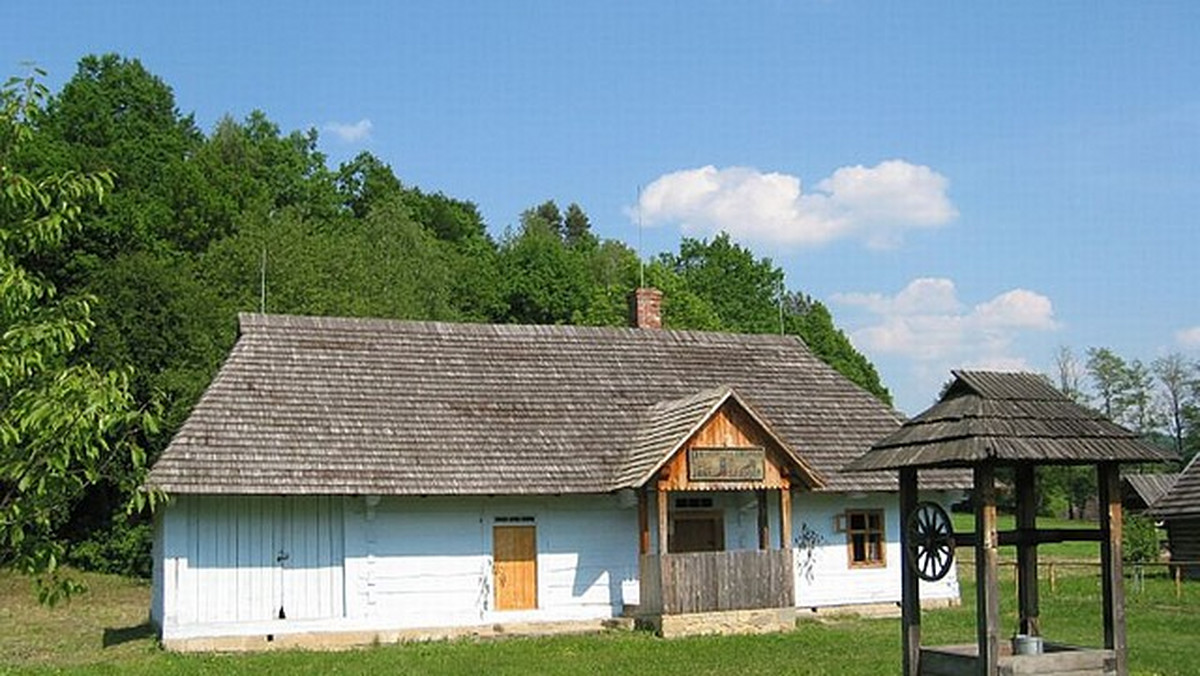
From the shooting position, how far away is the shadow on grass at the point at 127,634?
21.8 m

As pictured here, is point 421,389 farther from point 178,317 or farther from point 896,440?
point 178,317

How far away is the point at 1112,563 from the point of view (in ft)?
40.1

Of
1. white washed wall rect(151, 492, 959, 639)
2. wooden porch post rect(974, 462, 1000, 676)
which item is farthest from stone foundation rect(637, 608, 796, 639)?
wooden porch post rect(974, 462, 1000, 676)

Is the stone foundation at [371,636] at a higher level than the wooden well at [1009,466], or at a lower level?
lower

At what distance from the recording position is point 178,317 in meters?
37.7

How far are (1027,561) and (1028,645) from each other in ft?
2.87

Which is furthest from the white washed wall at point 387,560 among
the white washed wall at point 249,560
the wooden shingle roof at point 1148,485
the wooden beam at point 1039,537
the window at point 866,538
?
the wooden shingle roof at point 1148,485

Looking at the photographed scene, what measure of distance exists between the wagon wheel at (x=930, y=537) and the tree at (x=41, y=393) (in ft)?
23.5

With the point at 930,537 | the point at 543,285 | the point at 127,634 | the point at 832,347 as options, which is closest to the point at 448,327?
the point at 127,634

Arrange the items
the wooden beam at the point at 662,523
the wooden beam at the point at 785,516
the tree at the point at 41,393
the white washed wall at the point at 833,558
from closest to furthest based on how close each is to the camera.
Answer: the tree at the point at 41,393 < the wooden beam at the point at 662,523 < the wooden beam at the point at 785,516 < the white washed wall at the point at 833,558

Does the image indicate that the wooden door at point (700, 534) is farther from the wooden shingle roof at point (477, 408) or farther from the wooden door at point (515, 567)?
the wooden door at point (515, 567)

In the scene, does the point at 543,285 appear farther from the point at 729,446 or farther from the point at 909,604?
the point at 909,604

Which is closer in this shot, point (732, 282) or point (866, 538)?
point (866, 538)

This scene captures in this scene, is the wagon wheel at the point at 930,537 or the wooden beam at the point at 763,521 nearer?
the wagon wheel at the point at 930,537
